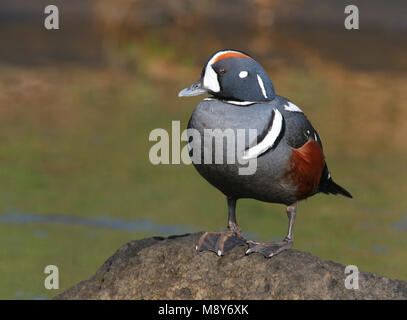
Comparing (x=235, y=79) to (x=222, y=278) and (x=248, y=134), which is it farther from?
(x=222, y=278)

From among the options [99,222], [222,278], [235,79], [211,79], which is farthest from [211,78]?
[99,222]

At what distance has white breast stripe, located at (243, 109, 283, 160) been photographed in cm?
591

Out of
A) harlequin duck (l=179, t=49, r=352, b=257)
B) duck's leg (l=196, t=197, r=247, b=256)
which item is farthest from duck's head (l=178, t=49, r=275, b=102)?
duck's leg (l=196, t=197, r=247, b=256)

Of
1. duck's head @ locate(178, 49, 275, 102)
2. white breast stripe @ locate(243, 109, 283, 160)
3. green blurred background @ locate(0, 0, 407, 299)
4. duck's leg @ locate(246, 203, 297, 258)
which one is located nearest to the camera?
white breast stripe @ locate(243, 109, 283, 160)

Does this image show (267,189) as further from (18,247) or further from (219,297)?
(18,247)

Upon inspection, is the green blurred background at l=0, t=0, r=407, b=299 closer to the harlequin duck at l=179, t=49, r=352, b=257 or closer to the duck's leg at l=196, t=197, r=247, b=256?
the duck's leg at l=196, t=197, r=247, b=256

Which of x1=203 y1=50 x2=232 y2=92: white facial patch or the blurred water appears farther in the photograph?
the blurred water

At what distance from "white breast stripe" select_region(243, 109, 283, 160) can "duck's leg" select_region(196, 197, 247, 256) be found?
2.01 ft

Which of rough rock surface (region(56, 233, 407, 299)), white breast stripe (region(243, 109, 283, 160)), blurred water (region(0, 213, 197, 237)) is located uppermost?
white breast stripe (region(243, 109, 283, 160))

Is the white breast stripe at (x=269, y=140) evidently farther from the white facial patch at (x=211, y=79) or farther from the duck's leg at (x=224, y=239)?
the duck's leg at (x=224, y=239)

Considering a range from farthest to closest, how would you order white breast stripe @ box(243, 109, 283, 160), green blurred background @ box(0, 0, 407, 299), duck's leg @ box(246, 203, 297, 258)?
1. green blurred background @ box(0, 0, 407, 299)
2. duck's leg @ box(246, 203, 297, 258)
3. white breast stripe @ box(243, 109, 283, 160)

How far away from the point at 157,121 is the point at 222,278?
8187 millimetres
